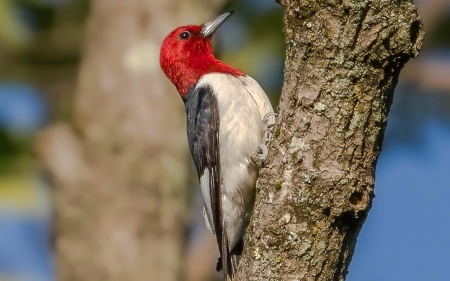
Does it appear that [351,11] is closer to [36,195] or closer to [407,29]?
[407,29]

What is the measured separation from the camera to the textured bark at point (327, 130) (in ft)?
11.5

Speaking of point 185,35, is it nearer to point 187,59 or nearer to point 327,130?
point 187,59

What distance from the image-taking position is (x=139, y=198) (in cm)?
930

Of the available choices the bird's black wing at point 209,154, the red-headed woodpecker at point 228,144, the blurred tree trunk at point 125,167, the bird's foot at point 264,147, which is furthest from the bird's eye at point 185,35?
the blurred tree trunk at point 125,167

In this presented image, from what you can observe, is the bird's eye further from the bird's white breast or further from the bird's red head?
the bird's white breast

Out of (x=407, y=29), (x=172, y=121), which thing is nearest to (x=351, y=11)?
(x=407, y=29)

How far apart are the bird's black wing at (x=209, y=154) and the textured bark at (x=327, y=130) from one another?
1.78 meters

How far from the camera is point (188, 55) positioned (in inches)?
259

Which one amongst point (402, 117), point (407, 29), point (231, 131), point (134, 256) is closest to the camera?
point (407, 29)

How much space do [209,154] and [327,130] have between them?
2174mm

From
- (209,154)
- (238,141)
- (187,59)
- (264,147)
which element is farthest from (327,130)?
(187,59)

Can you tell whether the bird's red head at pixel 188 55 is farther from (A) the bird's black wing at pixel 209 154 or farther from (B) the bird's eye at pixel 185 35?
(A) the bird's black wing at pixel 209 154

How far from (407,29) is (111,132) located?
6201 mm

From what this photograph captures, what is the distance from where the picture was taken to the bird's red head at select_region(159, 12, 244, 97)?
20.9ft
